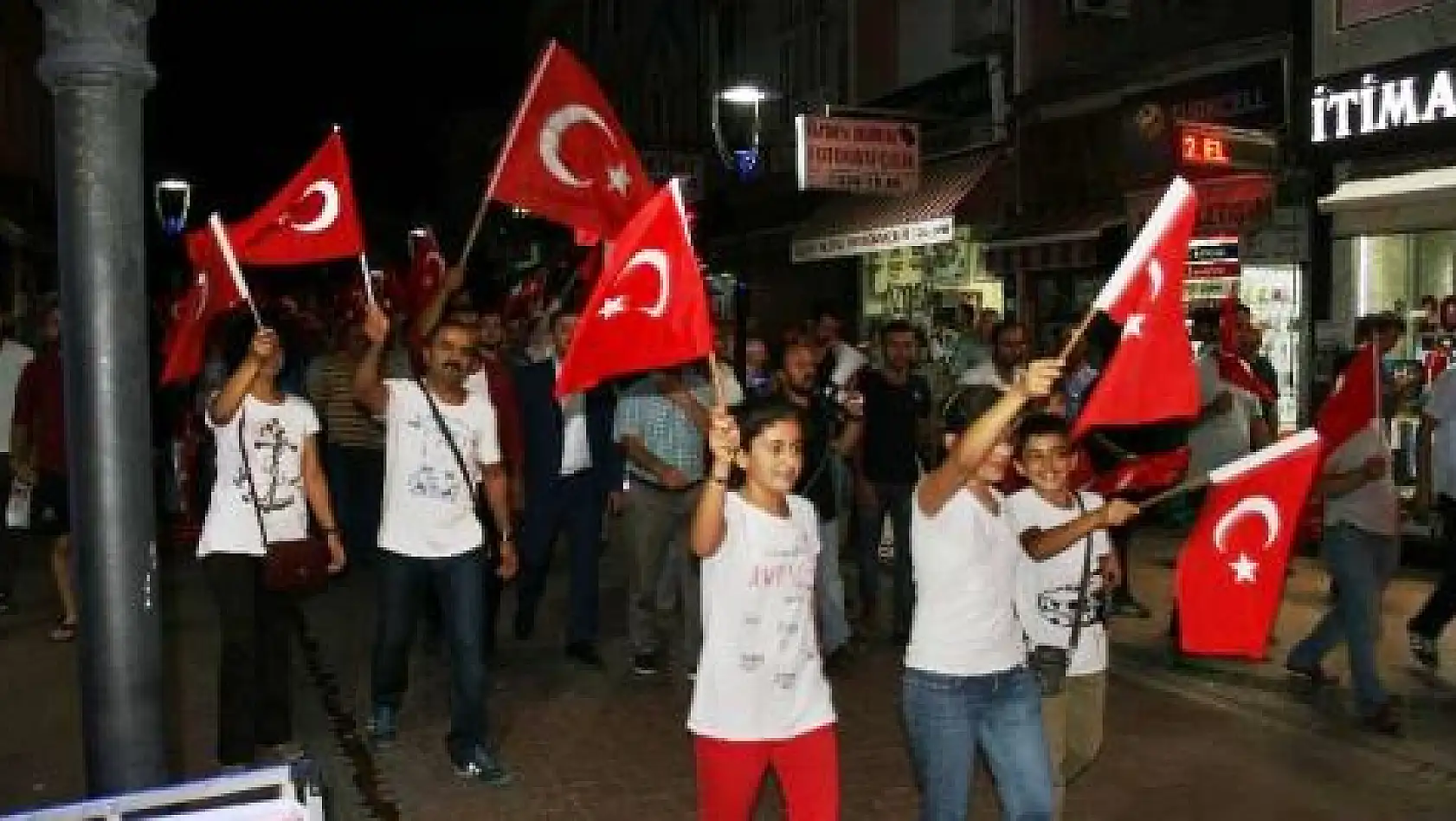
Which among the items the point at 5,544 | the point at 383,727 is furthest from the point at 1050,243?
the point at 383,727

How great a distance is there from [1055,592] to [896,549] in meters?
4.36

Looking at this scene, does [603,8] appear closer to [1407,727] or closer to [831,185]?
[831,185]

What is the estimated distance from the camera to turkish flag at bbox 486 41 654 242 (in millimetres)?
6500

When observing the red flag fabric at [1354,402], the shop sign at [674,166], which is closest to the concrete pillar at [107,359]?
the red flag fabric at [1354,402]

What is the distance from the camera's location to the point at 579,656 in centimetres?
855

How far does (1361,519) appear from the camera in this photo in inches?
284

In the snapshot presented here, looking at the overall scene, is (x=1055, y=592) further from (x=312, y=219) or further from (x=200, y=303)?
(x=312, y=219)

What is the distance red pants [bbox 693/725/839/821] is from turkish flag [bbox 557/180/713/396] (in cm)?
109

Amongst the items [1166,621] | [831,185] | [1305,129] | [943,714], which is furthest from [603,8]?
[943,714]

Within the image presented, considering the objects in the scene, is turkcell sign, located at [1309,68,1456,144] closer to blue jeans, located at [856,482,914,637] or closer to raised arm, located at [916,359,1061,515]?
blue jeans, located at [856,482,914,637]

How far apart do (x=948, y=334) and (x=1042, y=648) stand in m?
14.5

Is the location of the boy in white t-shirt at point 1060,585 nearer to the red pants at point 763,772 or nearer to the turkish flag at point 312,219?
the red pants at point 763,772

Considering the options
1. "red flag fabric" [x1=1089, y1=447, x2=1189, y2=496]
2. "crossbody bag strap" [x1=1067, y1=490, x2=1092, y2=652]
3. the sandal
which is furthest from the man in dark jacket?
"crossbody bag strap" [x1=1067, y1=490, x2=1092, y2=652]

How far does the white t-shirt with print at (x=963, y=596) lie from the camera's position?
4.25 metres
